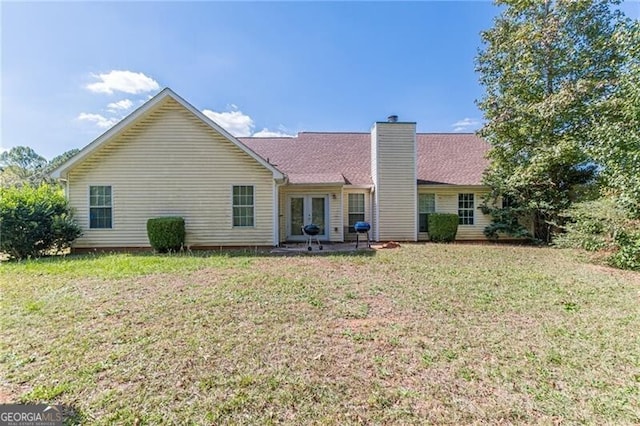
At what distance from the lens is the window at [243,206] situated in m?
11.5

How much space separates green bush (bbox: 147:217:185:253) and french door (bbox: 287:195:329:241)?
16.1 ft

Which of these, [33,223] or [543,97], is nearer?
[33,223]

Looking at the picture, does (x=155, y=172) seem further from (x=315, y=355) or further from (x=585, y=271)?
(x=585, y=271)

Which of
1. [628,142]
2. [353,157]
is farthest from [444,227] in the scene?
[628,142]

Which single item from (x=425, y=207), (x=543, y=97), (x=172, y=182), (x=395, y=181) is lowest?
(x=425, y=207)

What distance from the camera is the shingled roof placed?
1462cm

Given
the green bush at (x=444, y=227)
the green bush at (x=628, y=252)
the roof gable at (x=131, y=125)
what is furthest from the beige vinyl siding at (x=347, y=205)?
the green bush at (x=628, y=252)

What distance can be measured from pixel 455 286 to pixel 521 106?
1095cm

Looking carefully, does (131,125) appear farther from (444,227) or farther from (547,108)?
(547,108)

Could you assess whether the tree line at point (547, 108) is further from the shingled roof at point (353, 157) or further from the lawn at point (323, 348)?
the lawn at point (323, 348)

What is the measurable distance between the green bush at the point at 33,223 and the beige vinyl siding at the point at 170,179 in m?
0.62

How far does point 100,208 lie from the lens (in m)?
11.1

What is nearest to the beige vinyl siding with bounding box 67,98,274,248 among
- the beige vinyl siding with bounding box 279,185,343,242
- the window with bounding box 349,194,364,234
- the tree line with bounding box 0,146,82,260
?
the tree line with bounding box 0,146,82,260

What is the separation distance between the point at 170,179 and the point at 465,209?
13.1 meters
